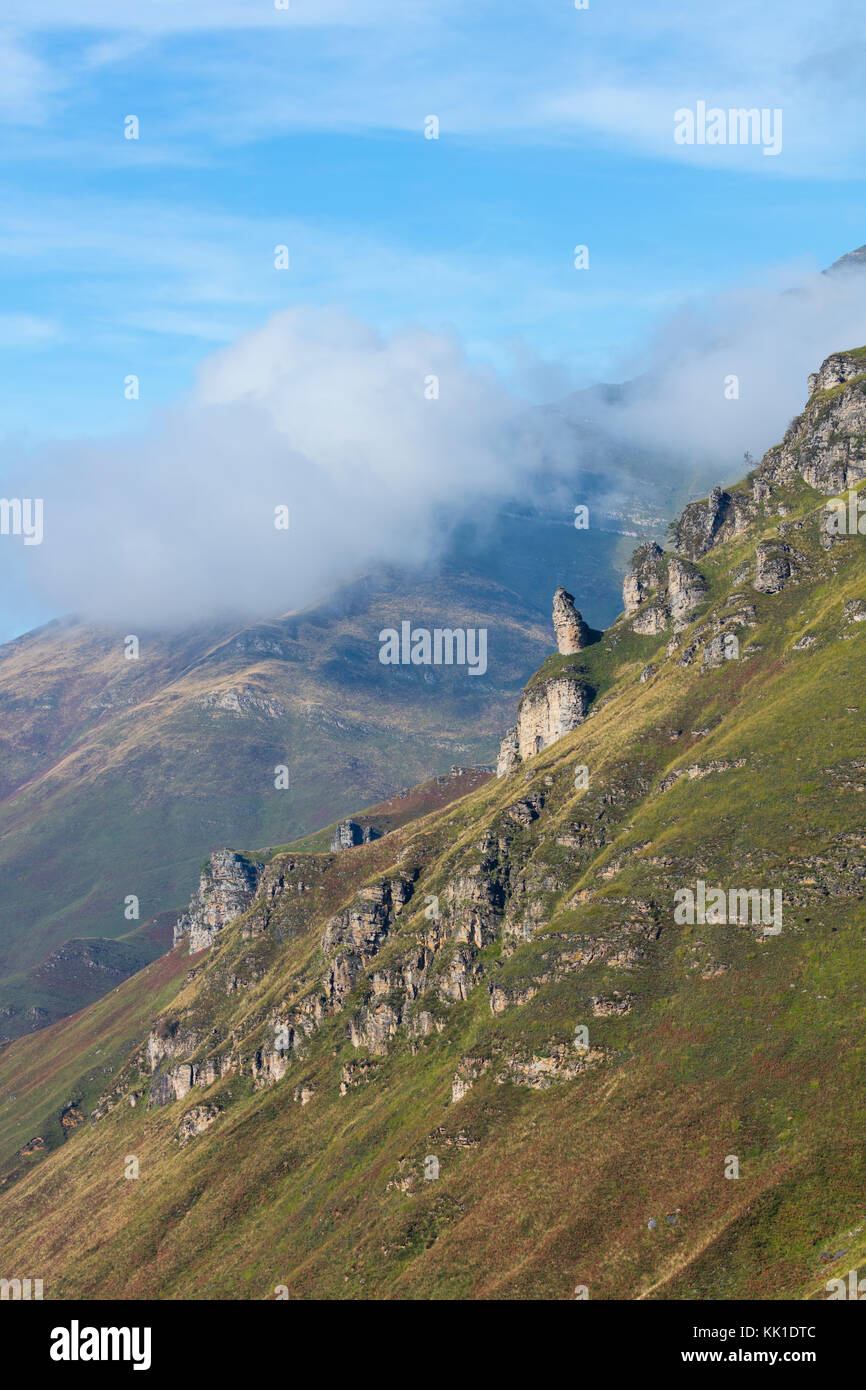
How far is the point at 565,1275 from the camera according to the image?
172125 millimetres

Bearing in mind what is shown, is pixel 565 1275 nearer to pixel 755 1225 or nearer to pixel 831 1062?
pixel 755 1225
